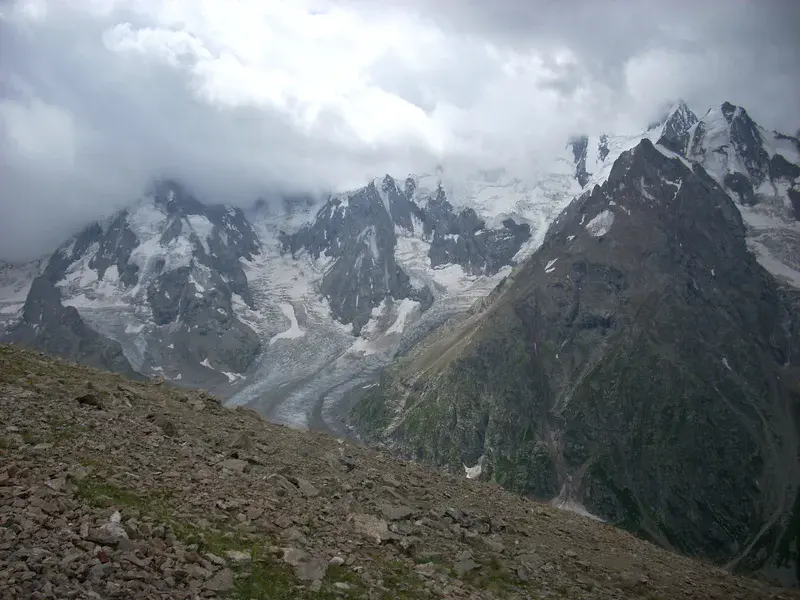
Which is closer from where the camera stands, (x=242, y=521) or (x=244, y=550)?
(x=244, y=550)

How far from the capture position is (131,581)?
1341 cm

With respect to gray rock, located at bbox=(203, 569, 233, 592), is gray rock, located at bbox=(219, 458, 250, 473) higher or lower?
higher

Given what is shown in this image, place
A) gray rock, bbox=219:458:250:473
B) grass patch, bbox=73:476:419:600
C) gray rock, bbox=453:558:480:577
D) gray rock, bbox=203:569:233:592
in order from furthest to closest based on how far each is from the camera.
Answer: gray rock, bbox=219:458:250:473
gray rock, bbox=453:558:480:577
grass patch, bbox=73:476:419:600
gray rock, bbox=203:569:233:592

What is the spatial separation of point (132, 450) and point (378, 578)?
1039 centimetres

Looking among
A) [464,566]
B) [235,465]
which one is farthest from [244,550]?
[464,566]

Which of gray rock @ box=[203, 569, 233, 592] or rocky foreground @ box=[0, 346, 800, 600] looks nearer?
rocky foreground @ box=[0, 346, 800, 600]

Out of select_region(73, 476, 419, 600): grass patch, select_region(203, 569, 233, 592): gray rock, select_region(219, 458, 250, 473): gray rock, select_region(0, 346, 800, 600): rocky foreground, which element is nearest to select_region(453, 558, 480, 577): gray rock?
select_region(0, 346, 800, 600): rocky foreground

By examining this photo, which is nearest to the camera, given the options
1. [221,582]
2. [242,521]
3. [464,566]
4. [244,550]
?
[221,582]

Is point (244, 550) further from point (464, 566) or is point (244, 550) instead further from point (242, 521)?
point (464, 566)

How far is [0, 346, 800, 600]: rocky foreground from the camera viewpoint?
14.5 metres

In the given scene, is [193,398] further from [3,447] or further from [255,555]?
[255,555]

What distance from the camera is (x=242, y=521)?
19047 mm

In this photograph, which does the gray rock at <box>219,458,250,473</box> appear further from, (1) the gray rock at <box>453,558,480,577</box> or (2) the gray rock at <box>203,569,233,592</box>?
(1) the gray rock at <box>453,558,480,577</box>

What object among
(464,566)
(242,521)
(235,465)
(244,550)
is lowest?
(464,566)
